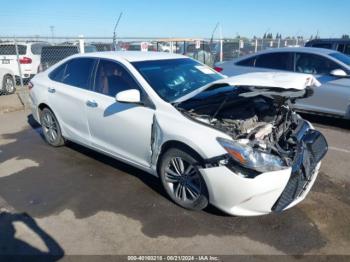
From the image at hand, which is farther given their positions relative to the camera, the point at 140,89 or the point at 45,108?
the point at 45,108

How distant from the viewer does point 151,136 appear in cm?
418

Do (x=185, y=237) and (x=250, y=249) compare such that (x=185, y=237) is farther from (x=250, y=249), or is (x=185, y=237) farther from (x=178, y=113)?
(x=178, y=113)

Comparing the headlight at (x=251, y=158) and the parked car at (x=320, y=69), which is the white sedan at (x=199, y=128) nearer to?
the headlight at (x=251, y=158)

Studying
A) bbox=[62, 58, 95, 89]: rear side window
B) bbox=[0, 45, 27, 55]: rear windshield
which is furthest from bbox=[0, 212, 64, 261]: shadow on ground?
bbox=[0, 45, 27, 55]: rear windshield

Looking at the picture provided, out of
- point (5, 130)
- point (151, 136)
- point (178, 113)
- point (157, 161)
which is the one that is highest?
point (178, 113)

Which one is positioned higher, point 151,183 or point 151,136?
point 151,136

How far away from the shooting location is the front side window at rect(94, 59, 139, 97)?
4.58m

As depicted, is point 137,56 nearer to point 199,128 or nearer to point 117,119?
point 117,119

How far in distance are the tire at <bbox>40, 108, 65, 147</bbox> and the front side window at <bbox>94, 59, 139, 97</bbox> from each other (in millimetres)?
1396

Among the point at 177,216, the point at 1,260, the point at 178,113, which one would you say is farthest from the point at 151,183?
the point at 1,260

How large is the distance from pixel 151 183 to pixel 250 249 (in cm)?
177

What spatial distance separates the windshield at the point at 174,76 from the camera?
14.4ft

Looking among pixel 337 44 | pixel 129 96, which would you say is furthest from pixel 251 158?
pixel 337 44

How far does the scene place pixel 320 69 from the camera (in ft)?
24.3
